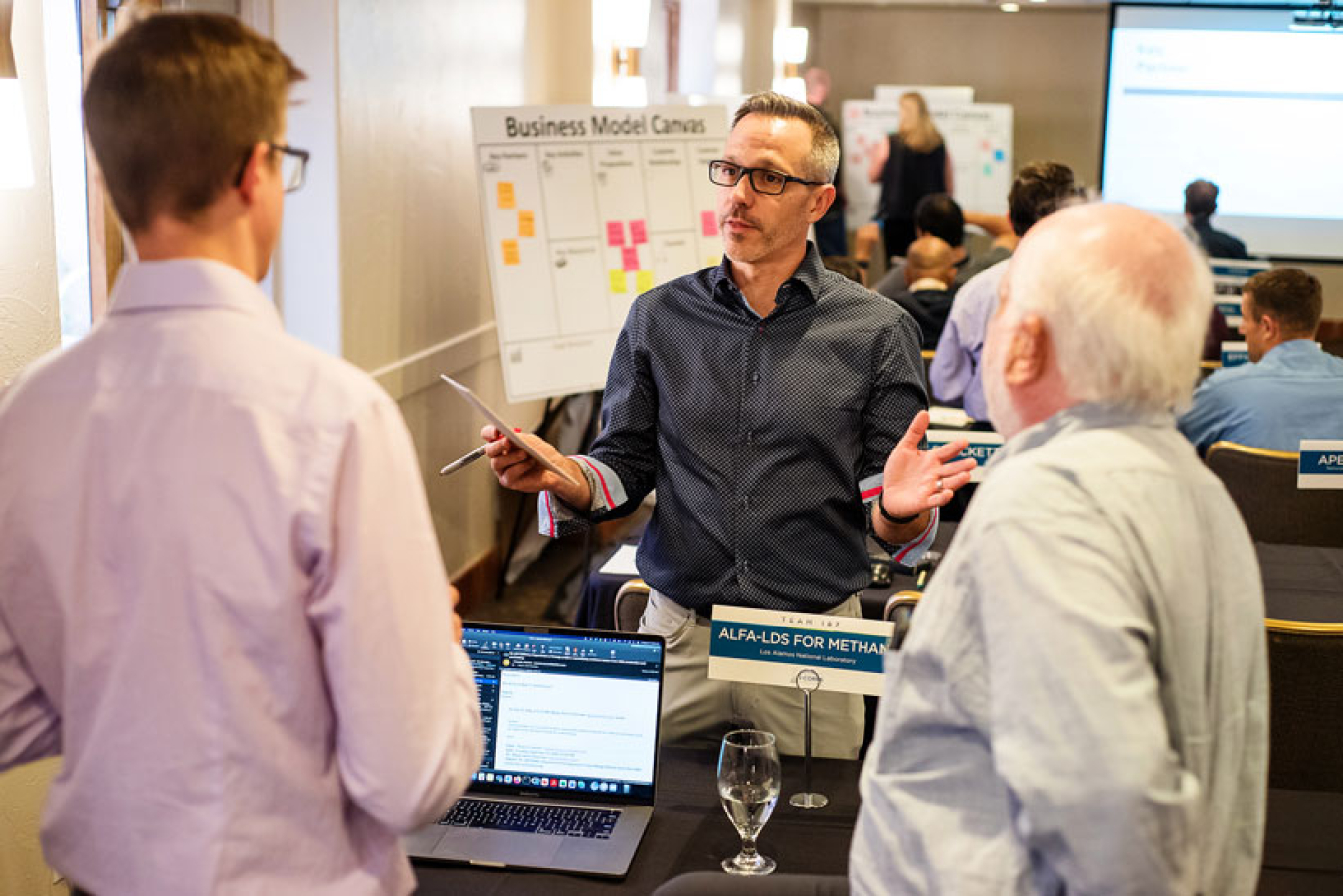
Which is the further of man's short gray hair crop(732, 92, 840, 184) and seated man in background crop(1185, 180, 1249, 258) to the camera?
seated man in background crop(1185, 180, 1249, 258)

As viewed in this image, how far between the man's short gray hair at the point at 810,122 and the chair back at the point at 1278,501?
2.15 m

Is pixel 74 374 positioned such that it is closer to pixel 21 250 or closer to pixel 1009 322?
pixel 1009 322

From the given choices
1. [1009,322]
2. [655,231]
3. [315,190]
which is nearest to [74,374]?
[1009,322]

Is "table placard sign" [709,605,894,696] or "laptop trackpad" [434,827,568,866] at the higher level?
"table placard sign" [709,605,894,696]

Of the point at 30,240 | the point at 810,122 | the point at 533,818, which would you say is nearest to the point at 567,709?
the point at 533,818

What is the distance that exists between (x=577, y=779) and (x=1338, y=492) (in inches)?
116

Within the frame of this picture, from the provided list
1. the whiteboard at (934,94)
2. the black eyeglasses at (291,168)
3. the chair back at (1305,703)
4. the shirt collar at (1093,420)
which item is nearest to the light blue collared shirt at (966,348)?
the chair back at (1305,703)

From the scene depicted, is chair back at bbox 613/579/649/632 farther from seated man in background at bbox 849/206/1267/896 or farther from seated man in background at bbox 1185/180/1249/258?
seated man in background at bbox 1185/180/1249/258

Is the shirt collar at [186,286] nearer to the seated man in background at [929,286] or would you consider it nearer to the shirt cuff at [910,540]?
the shirt cuff at [910,540]

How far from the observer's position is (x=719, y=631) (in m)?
1.92

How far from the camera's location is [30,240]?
7.98ft

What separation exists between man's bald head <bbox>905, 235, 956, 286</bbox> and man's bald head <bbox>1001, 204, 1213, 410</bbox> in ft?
16.5

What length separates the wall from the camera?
2.37m

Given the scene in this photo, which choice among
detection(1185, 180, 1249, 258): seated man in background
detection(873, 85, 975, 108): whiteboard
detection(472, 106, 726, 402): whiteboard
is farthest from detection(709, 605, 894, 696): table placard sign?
detection(873, 85, 975, 108): whiteboard
